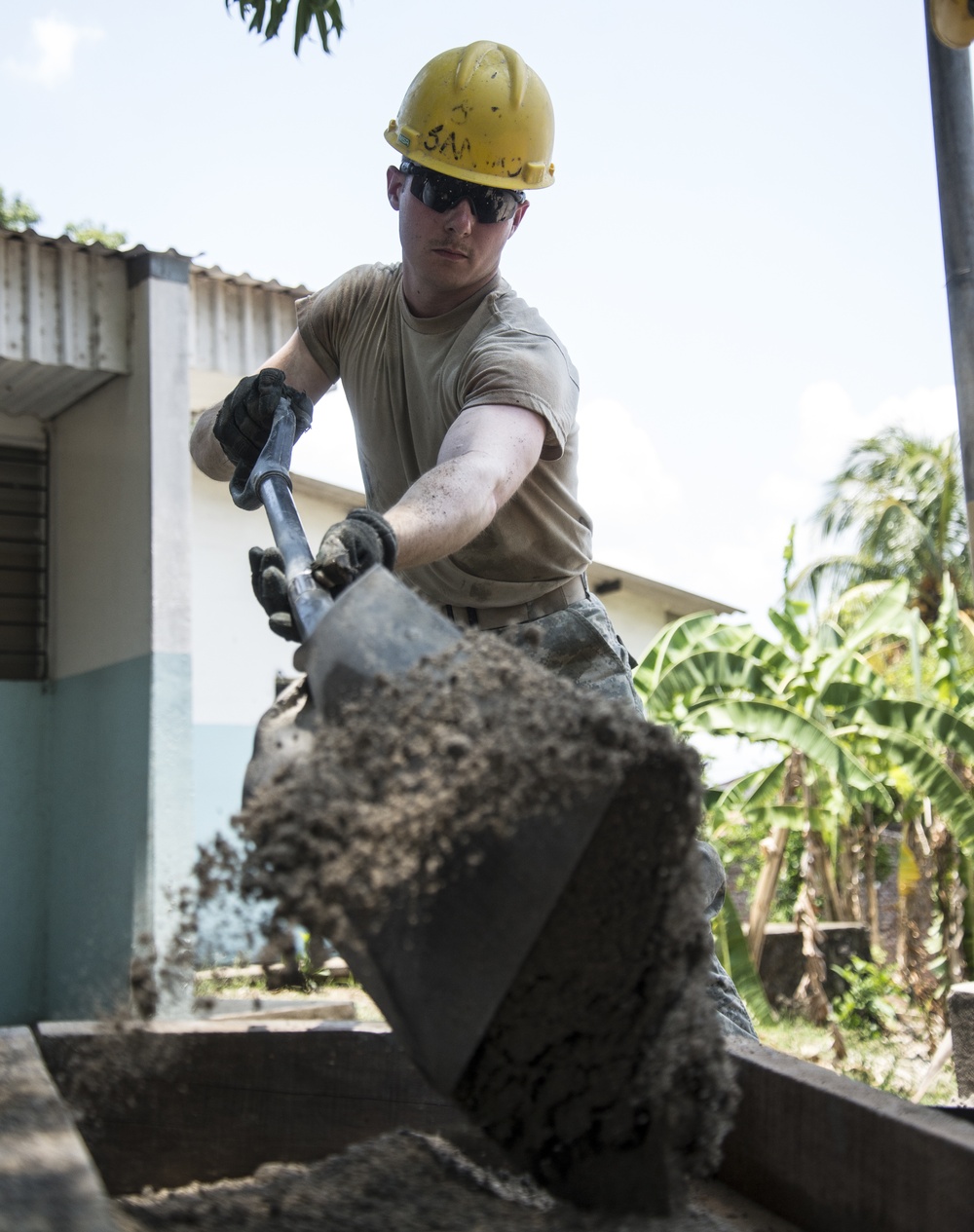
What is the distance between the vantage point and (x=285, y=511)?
94.2 inches

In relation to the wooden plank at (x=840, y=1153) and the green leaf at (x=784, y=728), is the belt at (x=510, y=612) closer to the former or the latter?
the wooden plank at (x=840, y=1153)

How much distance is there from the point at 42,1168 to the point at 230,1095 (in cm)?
80

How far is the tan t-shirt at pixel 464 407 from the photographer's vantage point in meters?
2.65

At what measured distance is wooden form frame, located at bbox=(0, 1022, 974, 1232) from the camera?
1.54 metres

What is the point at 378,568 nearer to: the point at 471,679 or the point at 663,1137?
the point at 471,679

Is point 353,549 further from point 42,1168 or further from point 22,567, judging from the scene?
point 22,567

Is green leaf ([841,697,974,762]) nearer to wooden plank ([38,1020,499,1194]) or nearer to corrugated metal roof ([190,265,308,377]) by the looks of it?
corrugated metal roof ([190,265,308,377])

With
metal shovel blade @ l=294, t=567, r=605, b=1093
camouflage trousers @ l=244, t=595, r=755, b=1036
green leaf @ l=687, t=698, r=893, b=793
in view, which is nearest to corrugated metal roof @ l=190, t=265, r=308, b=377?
green leaf @ l=687, t=698, r=893, b=793

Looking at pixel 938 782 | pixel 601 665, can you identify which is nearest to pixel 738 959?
pixel 938 782

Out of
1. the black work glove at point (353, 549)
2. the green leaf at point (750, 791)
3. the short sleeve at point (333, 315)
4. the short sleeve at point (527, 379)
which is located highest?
the short sleeve at point (333, 315)

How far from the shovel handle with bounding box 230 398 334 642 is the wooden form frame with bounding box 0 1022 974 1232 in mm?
679

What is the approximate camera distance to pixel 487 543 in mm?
2832

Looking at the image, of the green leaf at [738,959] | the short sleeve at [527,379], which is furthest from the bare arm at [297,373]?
the green leaf at [738,959]

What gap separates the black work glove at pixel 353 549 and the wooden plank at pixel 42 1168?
790mm
